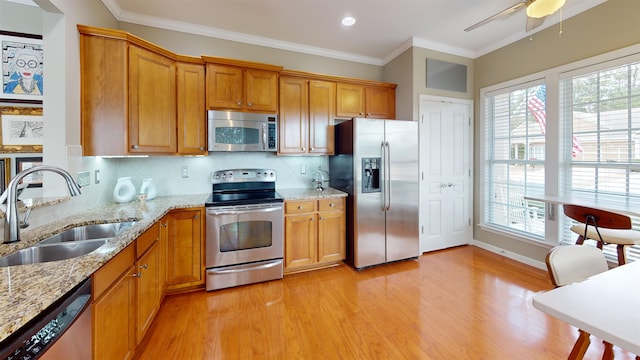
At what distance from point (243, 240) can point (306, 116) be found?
169 cm

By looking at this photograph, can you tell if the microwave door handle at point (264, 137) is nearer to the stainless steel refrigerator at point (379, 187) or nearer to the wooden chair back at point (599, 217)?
the stainless steel refrigerator at point (379, 187)

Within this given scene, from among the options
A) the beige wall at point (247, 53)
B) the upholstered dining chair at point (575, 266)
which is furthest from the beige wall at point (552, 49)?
the upholstered dining chair at point (575, 266)

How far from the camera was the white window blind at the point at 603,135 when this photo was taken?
235cm

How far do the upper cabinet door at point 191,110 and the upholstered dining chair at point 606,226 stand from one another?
11.8 feet

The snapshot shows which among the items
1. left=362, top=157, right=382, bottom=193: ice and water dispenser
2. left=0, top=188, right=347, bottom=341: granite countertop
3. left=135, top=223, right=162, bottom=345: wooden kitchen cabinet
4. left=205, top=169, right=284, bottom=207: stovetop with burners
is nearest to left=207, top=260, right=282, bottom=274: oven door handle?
left=135, top=223, right=162, bottom=345: wooden kitchen cabinet

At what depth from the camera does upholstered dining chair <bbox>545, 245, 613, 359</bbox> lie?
1298 mm

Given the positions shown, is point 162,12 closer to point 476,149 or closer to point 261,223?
point 261,223

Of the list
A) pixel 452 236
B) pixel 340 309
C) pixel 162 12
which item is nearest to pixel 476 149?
pixel 452 236

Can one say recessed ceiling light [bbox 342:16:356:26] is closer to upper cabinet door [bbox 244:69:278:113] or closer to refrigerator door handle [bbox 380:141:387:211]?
upper cabinet door [bbox 244:69:278:113]

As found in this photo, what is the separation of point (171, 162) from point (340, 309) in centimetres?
247

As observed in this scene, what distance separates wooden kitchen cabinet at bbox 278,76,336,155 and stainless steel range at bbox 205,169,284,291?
792 mm

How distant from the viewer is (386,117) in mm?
3736

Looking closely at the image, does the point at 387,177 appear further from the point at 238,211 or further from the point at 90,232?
the point at 90,232

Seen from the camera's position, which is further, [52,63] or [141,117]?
[141,117]
